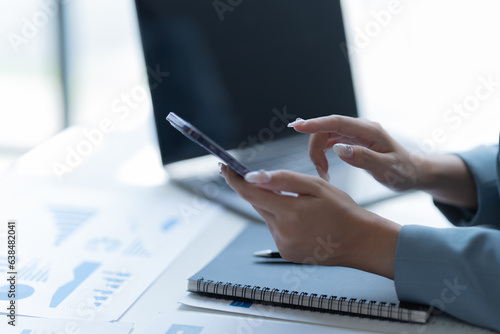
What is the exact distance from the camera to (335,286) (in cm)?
68

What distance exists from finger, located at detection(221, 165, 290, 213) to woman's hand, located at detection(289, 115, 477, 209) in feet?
0.52

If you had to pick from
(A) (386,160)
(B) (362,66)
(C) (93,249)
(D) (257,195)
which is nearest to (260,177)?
(D) (257,195)

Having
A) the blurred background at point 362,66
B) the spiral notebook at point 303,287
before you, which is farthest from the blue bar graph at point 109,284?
the blurred background at point 362,66

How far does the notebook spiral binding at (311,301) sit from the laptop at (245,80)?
302mm

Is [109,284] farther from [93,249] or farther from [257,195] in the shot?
[257,195]

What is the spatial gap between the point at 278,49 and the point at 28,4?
98 cm

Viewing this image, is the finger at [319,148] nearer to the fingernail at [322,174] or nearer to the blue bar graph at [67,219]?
the fingernail at [322,174]

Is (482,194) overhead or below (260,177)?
below

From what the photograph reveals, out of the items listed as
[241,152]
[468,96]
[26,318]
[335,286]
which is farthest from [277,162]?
[468,96]

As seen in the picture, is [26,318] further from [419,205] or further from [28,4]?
[28,4]

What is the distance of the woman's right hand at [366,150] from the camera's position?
753mm

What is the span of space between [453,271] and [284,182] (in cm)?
21

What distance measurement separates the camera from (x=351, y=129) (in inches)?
31.0

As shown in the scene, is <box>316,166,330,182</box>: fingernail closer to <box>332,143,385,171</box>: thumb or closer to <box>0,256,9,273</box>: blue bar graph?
<box>332,143,385,171</box>: thumb
